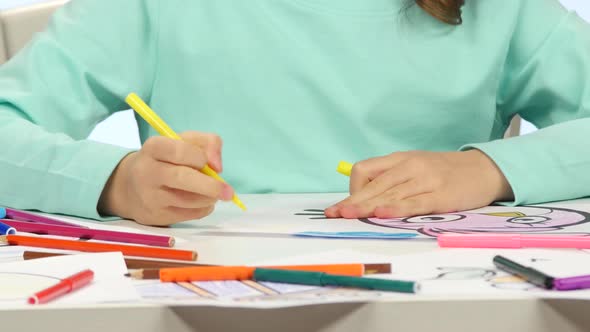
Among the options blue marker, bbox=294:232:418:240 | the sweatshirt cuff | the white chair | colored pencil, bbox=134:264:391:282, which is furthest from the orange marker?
the white chair

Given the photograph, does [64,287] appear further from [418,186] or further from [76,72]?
[76,72]

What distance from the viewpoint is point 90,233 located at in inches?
18.7

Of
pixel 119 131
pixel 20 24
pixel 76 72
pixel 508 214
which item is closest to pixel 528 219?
pixel 508 214

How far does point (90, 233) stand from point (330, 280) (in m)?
0.19

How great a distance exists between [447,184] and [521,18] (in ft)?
0.95

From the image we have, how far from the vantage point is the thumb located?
1.66 feet

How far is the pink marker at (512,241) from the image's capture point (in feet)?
1.44

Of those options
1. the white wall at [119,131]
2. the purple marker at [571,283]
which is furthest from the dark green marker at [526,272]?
the white wall at [119,131]

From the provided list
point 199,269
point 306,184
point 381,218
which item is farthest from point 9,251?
point 306,184

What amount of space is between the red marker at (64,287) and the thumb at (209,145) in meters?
0.15

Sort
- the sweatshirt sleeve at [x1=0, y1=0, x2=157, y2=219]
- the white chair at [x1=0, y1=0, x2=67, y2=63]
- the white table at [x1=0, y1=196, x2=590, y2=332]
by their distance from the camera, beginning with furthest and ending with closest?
the white chair at [x1=0, y1=0, x2=67, y2=63], the sweatshirt sleeve at [x1=0, y1=0, x2=157, y2=219], the white table at [x1=0, y1=196, x2=590, y2=332]

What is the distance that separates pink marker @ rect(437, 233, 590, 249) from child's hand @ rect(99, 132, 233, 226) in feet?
0.44

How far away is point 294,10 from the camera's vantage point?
0.77 metres

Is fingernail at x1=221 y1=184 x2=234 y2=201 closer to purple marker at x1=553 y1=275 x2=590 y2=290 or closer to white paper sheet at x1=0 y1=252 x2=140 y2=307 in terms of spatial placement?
white paper sheet at x1=0 y1=252 x2=140 y2=307
